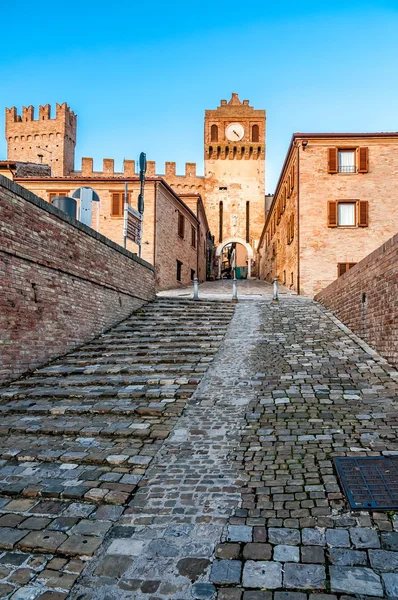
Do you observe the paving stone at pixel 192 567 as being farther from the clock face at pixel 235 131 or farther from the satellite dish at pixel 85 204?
the clock face at pixel 235 131

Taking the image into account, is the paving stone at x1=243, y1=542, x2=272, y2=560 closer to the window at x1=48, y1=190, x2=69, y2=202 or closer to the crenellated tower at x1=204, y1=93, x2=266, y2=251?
the window at x1=48, y1=190, x2=69, y2=202

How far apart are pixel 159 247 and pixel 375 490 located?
1935cm

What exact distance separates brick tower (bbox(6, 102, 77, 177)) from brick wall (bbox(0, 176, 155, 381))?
142 ft

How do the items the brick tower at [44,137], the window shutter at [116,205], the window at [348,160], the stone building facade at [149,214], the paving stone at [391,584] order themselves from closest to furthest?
1. the paving stone at [391,584]
2. the window at [348,160]
3. the stone building facade at [149,214]
4. the window shutter at [116,205]
5. the brick tower at [44,137]

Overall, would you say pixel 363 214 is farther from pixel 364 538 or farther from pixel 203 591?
pixel 203 591

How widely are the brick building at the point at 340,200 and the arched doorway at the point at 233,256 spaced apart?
2181 cm

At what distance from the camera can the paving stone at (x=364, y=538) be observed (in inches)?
128

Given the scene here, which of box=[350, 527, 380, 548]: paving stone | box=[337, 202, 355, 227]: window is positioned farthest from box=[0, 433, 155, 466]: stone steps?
box=[337, 202, 355, 227]: window

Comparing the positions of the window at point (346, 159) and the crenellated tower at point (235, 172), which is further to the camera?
the crenellated tower at point (235, 172)

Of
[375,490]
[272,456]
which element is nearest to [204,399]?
[272,456]

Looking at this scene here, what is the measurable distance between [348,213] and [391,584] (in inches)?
740

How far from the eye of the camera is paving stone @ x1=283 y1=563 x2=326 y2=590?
2.88m

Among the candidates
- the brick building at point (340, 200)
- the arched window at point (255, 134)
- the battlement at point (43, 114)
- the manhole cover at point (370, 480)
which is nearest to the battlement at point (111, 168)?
the arched window at point (255, 134)

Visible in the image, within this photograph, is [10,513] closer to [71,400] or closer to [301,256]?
[71,400]
